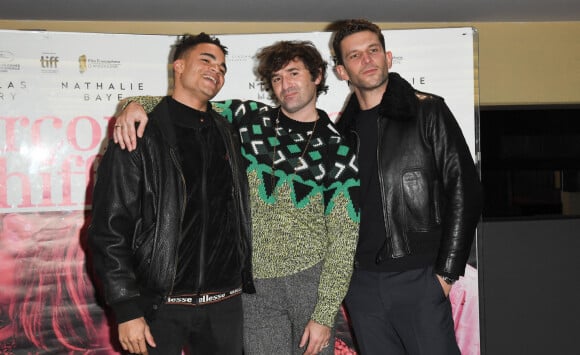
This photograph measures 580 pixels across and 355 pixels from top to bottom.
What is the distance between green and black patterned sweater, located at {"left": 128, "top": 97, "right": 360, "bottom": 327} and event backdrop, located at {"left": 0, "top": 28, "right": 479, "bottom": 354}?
46.2 inches

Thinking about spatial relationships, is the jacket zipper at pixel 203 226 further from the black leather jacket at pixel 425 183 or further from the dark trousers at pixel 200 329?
the black leather jacket at pixel 425 183

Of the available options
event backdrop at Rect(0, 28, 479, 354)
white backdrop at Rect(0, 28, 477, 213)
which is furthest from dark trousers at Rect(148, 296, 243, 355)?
white backdrop at Rect(0, 28, 477, 213)

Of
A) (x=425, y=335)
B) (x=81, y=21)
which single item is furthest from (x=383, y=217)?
(x=81, y=21)

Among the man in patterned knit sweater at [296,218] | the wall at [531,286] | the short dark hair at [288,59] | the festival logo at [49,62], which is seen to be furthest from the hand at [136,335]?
the wall at [531,286]

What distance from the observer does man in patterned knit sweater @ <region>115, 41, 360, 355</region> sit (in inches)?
77.9

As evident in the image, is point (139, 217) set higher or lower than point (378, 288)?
higher

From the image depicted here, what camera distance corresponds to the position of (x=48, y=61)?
10.1 ft

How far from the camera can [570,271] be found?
3539mm

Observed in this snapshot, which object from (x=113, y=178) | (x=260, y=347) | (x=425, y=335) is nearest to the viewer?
(x=113, y=178)

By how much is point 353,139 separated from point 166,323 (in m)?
1.01

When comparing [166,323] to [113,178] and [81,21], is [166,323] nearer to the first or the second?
[113,178]

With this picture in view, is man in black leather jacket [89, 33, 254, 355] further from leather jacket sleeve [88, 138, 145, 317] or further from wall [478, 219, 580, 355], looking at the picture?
wall [478, 219, 580, 355]

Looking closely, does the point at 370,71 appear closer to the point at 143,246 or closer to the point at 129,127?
the point at 129,127

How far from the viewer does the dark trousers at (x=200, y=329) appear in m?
1.83
